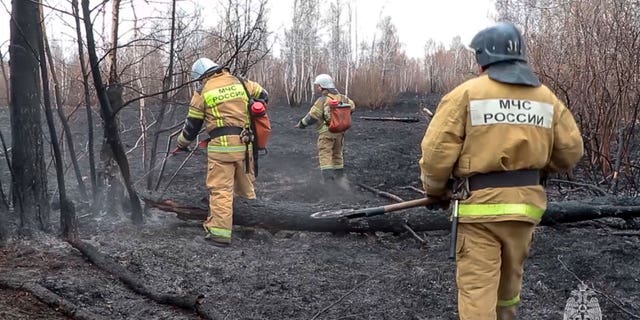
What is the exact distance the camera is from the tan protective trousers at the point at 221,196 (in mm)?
5234

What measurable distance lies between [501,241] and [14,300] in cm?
261

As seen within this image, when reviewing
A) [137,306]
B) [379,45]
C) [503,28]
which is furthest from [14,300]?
[379,45]

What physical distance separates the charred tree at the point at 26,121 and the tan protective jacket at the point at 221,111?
1.38 meters

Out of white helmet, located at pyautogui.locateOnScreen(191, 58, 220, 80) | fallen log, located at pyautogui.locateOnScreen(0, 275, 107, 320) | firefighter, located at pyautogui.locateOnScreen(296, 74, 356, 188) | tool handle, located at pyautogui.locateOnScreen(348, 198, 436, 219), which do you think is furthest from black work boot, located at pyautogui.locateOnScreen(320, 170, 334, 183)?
fallen log, located at pyautogui.locateOnScreen(0, 275, 107, 320)

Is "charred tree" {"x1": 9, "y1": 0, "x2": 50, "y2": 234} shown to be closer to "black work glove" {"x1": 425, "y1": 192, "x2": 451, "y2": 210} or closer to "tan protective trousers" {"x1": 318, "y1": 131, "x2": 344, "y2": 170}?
"black work glove" {"x1": 425, "y1": 192, "x2": 451, "y2": 210}

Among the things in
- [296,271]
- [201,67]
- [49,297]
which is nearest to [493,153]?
[296,271]

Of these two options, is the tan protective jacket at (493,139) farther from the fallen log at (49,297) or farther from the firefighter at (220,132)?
the firefighter at (220,132)

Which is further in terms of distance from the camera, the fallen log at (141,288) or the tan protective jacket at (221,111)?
the tan protective jacket at (221,111)

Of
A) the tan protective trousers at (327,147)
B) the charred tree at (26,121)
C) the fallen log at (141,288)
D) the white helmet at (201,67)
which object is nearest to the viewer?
the fallen log at (141,288)

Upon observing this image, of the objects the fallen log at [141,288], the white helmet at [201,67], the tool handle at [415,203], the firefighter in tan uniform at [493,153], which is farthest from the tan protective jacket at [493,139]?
the white helmet at [201,67]

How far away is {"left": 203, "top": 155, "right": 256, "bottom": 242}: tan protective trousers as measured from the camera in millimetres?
5234

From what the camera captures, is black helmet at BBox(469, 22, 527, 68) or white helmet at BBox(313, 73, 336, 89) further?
white helmet at BBox(313, 73, 336, 89)

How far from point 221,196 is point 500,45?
10.2 ft

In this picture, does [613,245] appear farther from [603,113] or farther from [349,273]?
[603,113]
